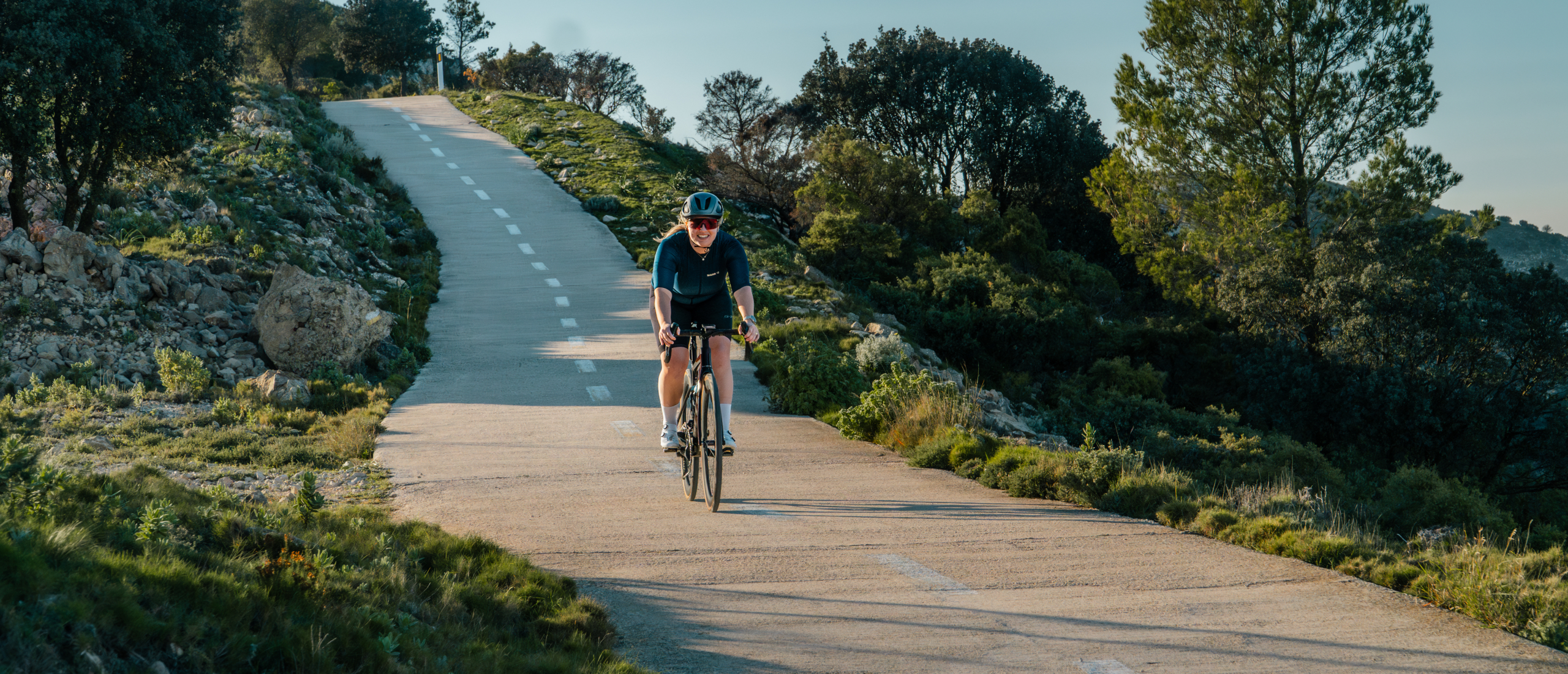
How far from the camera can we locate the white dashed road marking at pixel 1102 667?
4223mm

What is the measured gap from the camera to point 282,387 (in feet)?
37.5

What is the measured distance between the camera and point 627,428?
10.2 meters

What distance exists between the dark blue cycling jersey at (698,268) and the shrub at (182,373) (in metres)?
7.17

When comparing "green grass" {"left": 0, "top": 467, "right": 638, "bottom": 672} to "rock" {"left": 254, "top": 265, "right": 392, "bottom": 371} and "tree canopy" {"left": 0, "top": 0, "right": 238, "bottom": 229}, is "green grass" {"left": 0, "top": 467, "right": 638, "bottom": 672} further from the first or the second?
"tree canopy" {"left": 0, "top": 0, "right": 238, "bottom": 229}

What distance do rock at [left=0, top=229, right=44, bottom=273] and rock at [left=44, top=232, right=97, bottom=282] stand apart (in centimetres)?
10

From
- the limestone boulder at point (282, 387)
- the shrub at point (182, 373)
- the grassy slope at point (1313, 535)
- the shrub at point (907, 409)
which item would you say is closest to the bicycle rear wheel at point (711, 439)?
the grassy slope at point (1313, 535)

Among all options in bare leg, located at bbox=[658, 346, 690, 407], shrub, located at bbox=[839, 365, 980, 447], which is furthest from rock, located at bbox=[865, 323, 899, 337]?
bare leg, located at bbox=[658, 346, 690, 407]

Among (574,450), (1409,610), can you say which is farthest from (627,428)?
(1409,610)

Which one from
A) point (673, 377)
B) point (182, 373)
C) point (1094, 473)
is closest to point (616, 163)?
point (182, 373)

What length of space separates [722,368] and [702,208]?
1052mm

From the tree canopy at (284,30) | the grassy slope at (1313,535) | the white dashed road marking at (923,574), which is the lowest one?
the white dashed road marking at (923,574)

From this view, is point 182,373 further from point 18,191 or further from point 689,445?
point 689,445

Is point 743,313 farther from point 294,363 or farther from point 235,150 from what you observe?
point 235,150

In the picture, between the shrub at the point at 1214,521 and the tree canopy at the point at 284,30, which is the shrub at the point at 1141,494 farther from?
the tree canopy at the point at 284,30
